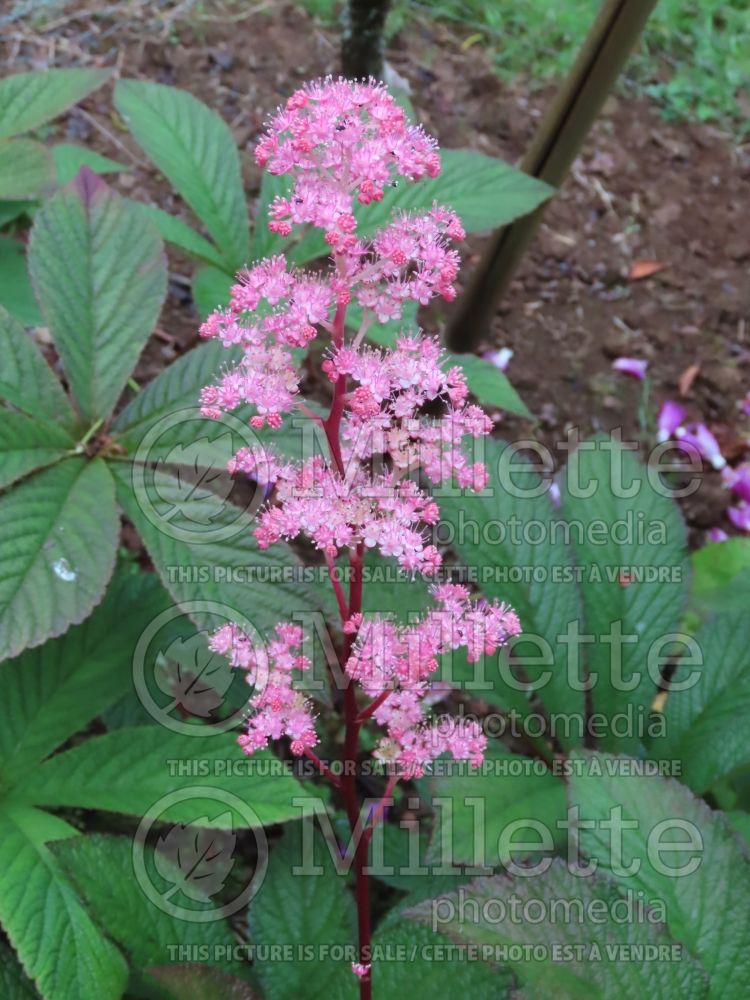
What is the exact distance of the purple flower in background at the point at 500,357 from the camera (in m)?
2.83

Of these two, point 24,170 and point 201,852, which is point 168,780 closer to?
point 201,852

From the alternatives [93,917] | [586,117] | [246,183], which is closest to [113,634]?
[93,917]

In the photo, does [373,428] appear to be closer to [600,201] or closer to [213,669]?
[213,669]

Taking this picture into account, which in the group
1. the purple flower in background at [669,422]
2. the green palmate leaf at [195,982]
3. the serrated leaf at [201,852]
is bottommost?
the serrated leaf at [201,852]

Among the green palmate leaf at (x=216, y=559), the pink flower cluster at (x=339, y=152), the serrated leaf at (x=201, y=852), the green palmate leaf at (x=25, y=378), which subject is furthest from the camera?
the serrated leaf at (x=201, y=852)

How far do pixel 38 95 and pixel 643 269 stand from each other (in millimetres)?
2078

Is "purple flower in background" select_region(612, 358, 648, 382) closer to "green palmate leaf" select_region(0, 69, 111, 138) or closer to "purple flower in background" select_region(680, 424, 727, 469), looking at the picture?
"purple flower in background" select_region(680, 424, 727, 469)

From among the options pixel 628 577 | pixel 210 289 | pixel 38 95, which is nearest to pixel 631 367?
pixel 628 577

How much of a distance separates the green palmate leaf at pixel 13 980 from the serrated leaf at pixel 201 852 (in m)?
0.28

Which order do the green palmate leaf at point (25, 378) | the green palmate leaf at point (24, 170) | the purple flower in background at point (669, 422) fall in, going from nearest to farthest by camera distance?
1. the green palmate leaf at point (25, 378)
2. the green palmate leaf at point (24, 170)
3. the purple flower in background at point (669, 422)

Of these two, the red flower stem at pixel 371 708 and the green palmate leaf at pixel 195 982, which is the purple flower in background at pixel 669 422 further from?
the green palmate leaf at pixel 195 982

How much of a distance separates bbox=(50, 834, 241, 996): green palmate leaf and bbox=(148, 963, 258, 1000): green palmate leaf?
0.30ft

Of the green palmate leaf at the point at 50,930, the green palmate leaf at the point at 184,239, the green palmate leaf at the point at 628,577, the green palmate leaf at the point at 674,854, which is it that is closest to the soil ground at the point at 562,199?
the green palmate leaf at the point at 184,239

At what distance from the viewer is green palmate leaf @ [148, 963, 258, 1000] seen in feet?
4.12
